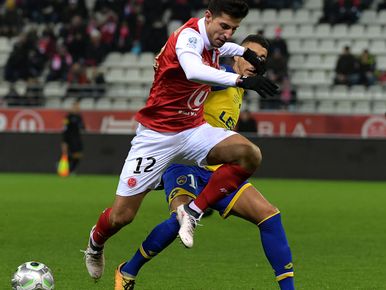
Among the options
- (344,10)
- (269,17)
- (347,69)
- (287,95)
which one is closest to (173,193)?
(287,95)

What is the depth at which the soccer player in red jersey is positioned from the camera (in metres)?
6.44

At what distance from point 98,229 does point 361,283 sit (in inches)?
88.9

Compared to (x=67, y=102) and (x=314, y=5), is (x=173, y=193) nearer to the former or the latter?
(x=67, y=102)

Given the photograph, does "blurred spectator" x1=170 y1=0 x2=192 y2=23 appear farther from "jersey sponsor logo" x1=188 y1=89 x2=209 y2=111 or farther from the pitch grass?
"jersey sponsor logo" x1=188 y1=89 x2=209 y2=111

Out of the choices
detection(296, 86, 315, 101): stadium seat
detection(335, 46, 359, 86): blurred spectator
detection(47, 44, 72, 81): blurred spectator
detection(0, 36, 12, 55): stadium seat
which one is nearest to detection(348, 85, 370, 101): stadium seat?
detection(335, 46, 359, 86): blurred spectator

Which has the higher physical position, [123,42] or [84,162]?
[123,42]

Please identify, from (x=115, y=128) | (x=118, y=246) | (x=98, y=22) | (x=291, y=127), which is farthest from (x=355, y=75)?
(x=118, y=246)

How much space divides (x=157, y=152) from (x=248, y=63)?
120cm

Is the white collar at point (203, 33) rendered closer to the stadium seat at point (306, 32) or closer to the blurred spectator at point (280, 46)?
the blurred spectator at point (280, 46)

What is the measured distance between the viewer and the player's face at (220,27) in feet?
20.9

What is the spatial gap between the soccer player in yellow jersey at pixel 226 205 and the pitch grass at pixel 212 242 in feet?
2.00

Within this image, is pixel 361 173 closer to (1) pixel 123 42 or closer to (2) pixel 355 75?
(2) pixel 355 75

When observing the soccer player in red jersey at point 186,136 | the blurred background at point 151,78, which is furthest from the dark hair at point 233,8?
the blurred background at point 151,78

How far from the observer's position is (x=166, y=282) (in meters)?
7.96
